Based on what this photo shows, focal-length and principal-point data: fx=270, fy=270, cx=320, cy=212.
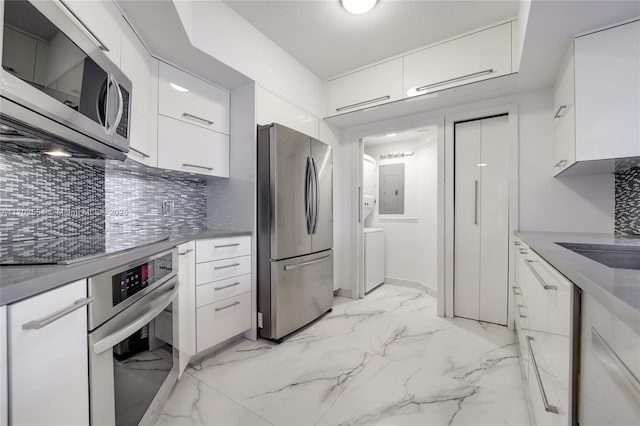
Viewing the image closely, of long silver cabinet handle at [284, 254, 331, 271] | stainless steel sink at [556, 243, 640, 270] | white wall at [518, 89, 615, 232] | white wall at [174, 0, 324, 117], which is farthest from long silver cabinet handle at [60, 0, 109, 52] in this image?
white wall at [518, 89, 615, 232]

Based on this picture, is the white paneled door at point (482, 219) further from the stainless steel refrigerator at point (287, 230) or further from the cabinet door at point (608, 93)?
the stainless steel refrigerator at point (287, 230)

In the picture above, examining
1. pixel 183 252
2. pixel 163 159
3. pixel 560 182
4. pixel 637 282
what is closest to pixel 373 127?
pixel 560 182

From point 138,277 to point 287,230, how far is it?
1.16 m

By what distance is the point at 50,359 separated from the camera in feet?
2.23

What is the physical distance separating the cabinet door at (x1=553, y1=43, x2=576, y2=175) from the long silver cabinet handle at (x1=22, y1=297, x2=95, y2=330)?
7.68 feet

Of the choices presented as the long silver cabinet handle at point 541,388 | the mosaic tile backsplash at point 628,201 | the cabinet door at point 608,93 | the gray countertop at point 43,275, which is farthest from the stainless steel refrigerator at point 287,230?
the mosaic tile backsplash at point 628,201

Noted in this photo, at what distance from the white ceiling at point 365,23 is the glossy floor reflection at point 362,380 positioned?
7.87ft

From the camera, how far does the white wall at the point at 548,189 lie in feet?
6.57

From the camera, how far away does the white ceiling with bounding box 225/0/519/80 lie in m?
1.84

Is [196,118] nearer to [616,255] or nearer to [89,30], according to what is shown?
[89,30]

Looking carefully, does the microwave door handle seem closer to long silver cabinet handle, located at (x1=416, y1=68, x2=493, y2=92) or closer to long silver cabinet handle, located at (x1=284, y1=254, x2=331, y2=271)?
long silver cabinet handle, located at (x1=284, y1=254, x2=331, y2=271)

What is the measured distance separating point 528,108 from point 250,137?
90.8 inches

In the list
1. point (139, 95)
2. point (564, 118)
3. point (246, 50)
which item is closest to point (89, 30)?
point (139, 95)

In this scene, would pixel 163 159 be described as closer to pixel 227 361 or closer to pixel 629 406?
pixel 227 361
